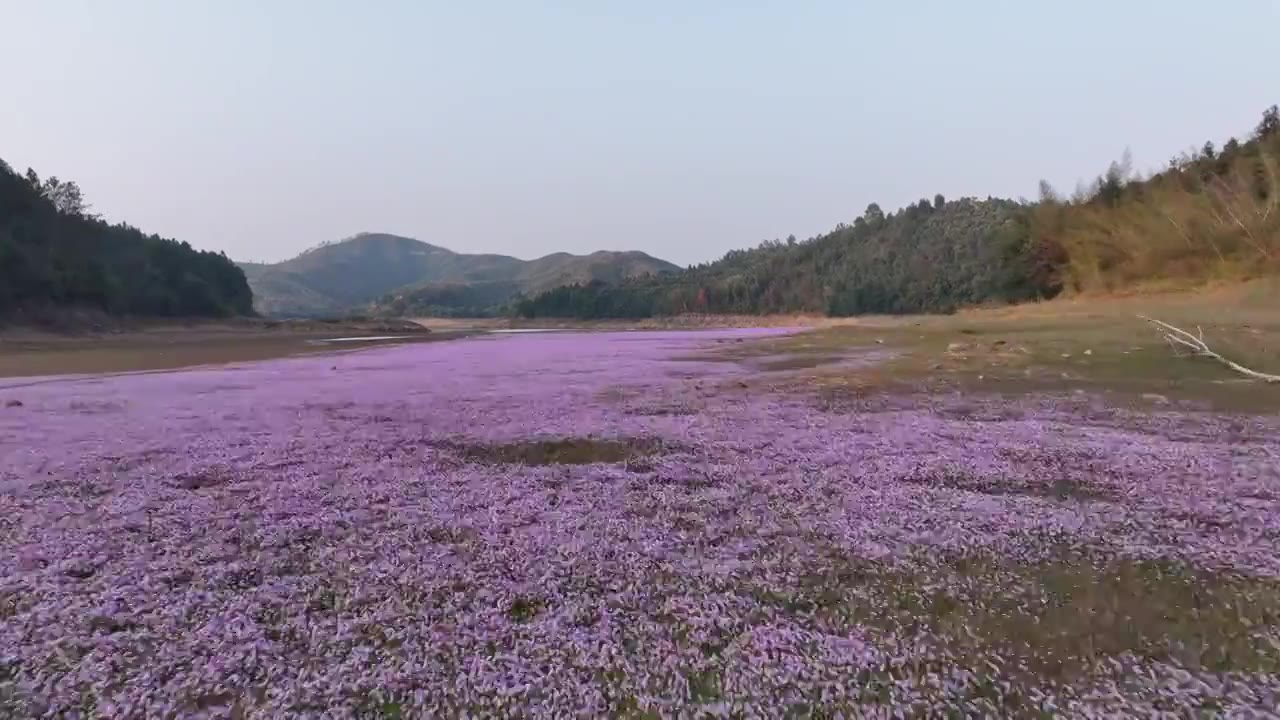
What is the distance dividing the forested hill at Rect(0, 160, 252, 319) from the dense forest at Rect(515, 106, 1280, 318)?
229 feet

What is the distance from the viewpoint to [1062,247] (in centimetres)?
5291

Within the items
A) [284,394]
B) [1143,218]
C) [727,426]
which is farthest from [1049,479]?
[1143,218]

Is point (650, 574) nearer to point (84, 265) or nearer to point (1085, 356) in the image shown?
point (1085, 356)

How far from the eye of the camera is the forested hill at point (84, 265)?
50.4m

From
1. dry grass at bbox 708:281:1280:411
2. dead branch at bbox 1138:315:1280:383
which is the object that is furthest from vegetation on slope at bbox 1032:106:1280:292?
dead branch at bbox 1138:315:1280:383

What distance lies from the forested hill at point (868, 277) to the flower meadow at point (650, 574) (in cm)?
5810

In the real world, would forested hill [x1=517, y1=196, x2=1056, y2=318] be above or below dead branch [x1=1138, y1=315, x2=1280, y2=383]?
above

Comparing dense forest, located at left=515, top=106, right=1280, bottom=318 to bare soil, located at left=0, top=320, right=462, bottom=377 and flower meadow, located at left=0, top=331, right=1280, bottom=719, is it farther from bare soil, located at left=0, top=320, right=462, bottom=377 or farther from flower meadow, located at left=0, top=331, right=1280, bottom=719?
bare soil, located at left=0, top=320, right=462, bottom=377

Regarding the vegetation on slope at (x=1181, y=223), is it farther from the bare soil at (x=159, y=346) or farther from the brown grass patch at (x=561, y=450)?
the bare soil at (x=159, y=346)

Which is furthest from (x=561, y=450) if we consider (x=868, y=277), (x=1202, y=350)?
(x=868, y=277)

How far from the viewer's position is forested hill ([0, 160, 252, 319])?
50375mm

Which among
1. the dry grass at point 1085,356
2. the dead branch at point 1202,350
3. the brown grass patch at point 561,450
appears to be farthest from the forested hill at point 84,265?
the dead branch at point 1202,350

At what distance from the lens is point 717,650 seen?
322 cm

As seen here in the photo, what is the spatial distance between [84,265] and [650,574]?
71.3 m
